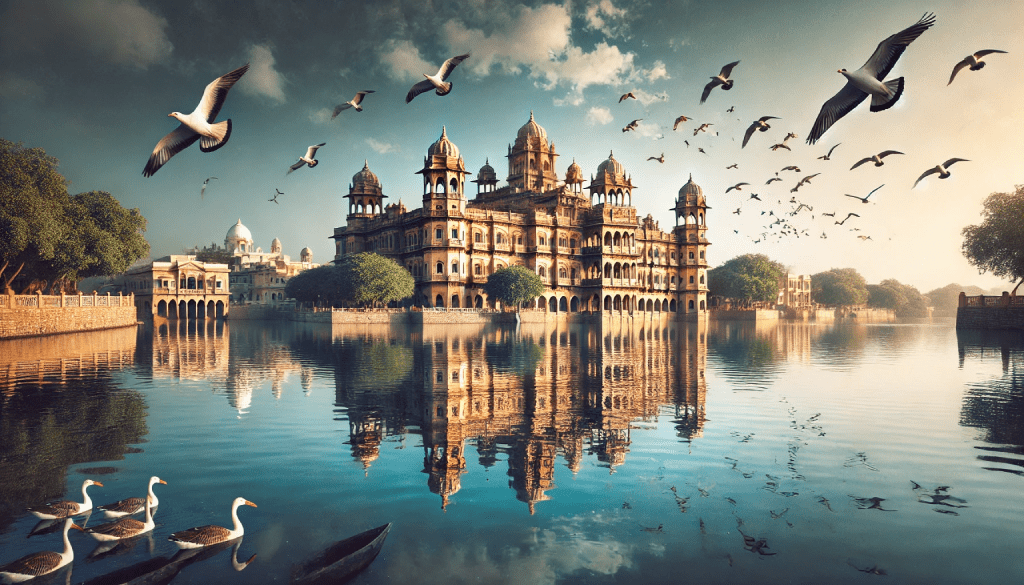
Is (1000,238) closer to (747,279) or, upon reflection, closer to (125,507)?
(747,279)

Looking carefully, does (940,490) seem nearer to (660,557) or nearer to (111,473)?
(660,557)

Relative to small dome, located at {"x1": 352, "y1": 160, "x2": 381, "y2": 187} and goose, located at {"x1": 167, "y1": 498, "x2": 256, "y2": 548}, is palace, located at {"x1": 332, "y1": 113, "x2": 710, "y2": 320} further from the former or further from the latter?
goose, located at {"x1": 167, "y1": 498, "x2": 256, "y2": 548}

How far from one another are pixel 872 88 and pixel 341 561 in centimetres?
1006

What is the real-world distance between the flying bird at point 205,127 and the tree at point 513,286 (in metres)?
63.9

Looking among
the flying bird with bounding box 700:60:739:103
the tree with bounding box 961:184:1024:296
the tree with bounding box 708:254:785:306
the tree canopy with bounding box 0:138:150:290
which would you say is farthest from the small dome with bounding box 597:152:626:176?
the flying bird with bounding box 700:60:739:103

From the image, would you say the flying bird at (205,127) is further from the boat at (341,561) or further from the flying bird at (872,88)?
the flying bird at (872,88)

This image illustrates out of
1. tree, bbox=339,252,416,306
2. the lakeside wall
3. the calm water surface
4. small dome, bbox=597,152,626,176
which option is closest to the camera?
the calm water surface

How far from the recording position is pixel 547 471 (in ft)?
33.1

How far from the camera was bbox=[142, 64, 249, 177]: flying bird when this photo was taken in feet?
32.3

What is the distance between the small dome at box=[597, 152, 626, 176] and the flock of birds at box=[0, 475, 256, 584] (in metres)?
88.1

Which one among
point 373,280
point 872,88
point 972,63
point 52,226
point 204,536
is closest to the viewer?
point 204,536

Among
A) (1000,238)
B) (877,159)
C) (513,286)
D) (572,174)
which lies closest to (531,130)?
(572,174)

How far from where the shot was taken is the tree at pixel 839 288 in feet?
458

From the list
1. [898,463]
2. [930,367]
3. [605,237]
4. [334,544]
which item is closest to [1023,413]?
[898,463]
